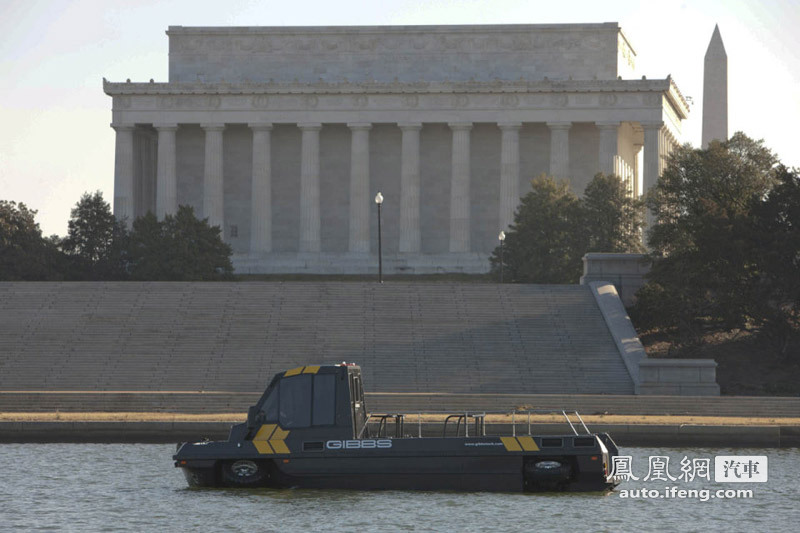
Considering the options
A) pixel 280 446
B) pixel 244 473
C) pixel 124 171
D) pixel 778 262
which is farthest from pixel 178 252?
pixel 280 446

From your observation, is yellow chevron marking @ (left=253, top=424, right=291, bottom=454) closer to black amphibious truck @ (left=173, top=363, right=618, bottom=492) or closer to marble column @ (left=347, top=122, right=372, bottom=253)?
black amphibious truck @ (left=173, top=363, right=618, bottom=492)

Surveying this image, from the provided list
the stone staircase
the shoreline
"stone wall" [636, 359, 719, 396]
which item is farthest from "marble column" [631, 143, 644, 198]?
the shoreline

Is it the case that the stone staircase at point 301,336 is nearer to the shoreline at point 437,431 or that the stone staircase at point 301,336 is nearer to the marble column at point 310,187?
the shoreline at point 437,431

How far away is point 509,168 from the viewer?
121062 millimetres

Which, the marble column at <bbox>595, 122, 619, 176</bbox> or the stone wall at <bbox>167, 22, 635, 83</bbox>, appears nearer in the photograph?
the marble column at <bbox>595, 122, 619, 176</bbox>

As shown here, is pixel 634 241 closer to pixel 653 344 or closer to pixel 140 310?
pixel 653 344

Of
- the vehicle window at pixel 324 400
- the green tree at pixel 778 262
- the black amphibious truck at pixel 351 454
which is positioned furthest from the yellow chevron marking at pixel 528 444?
the green tree at pixel 778 262

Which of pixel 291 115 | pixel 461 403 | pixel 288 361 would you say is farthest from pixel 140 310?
pixel 291 115

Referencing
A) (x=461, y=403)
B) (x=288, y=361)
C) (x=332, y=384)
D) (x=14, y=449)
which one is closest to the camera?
(x=332, y=384)

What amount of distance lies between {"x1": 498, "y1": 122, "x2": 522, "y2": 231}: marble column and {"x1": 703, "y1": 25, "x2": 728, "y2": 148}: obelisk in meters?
14.5

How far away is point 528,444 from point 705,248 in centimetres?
3126

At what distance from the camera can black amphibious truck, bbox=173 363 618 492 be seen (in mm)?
35938

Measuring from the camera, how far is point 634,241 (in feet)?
306

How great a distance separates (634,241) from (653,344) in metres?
26.3
